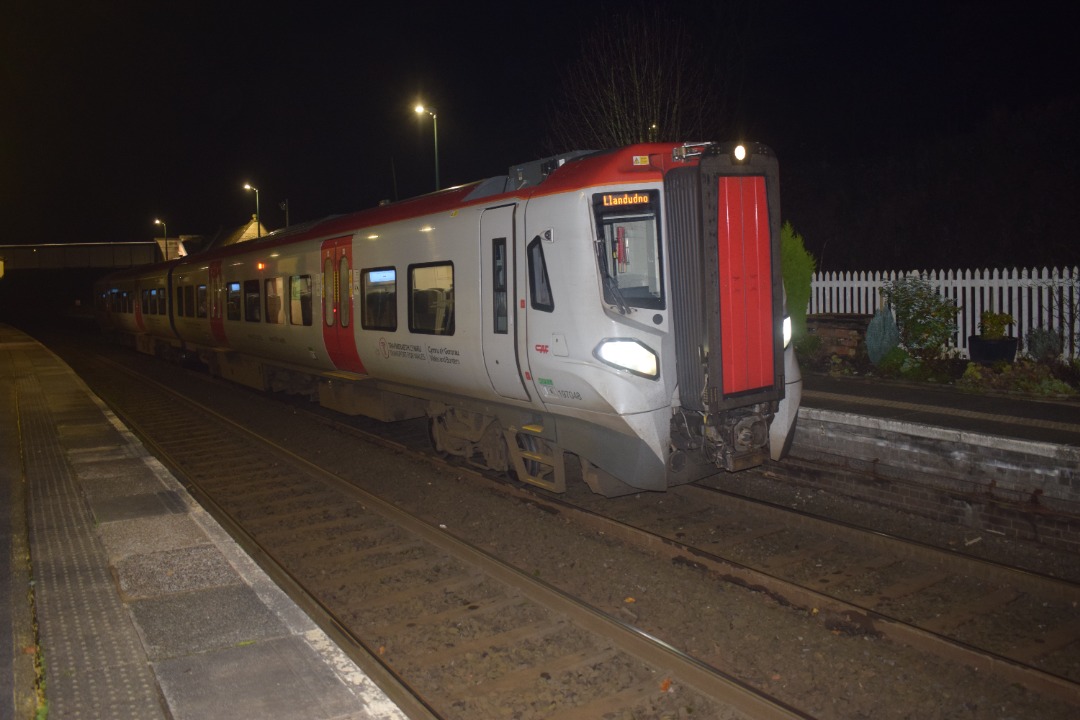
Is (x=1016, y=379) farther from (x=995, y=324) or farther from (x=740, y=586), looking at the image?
(x=740, y=586)

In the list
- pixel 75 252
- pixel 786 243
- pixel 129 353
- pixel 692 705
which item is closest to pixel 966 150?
pixel 786 243

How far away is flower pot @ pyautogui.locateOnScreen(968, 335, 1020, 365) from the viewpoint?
12.9 meters

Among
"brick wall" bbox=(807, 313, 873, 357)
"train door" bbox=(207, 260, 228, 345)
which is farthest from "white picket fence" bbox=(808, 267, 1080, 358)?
"train door" bbox=(207, 260, 228, 345)

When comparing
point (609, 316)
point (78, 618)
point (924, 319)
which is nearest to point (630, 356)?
point (609, 316)

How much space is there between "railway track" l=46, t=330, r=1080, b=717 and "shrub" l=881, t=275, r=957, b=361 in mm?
6845

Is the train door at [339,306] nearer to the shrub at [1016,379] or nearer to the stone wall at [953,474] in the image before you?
the stone wall at [953,474]

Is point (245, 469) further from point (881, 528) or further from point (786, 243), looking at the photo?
point (786, 243)

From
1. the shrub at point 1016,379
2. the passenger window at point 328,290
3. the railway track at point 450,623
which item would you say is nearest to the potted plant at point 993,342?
the shrub at point 1016,379

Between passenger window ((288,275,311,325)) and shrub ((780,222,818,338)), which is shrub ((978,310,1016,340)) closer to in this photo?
shrub ((780,222,818,338))

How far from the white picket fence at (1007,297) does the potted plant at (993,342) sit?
38 cm

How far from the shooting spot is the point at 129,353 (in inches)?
1230

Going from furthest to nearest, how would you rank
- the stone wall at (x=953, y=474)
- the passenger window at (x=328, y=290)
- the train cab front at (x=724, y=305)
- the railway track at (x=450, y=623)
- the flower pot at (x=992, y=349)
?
the flower pot at (x=992, y=349), the passenger window at (x=328, y=290), the stone wall at (x=953, y=474), the train cab front at (x=724, y=305), the railway track at (x=450, y=623)

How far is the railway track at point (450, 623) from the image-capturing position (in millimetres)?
4590

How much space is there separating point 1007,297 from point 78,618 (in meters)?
13.5
